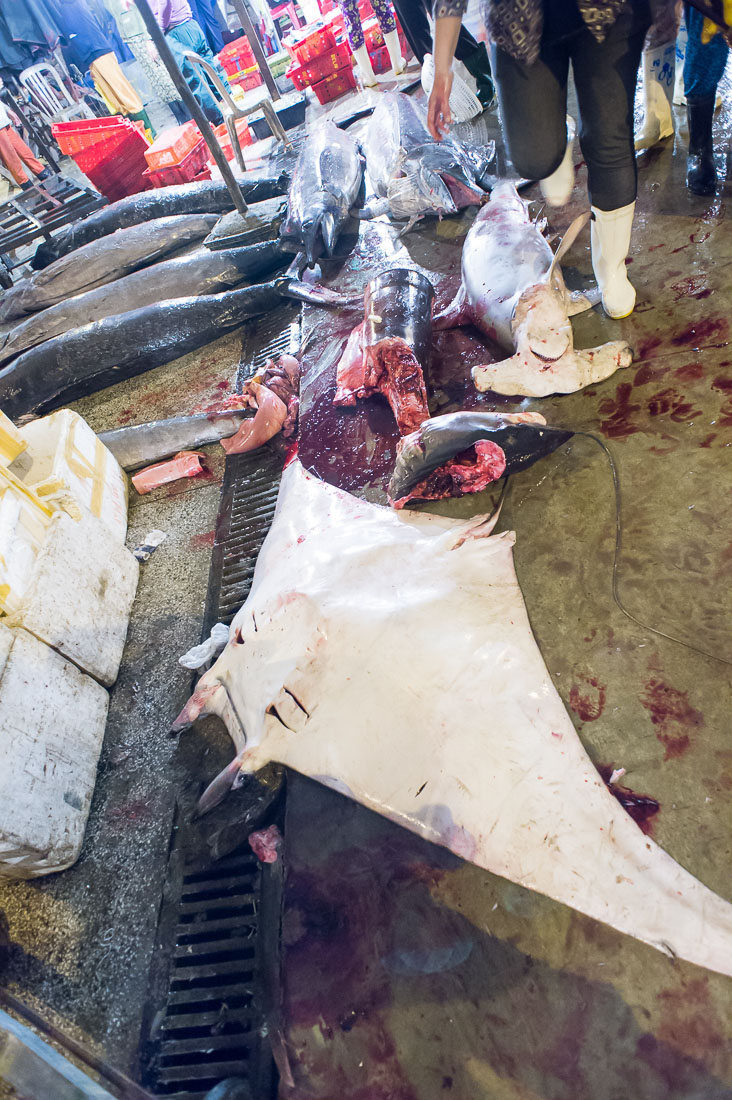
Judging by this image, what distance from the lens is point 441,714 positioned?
1724 mm

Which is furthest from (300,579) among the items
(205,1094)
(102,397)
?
(102,397)

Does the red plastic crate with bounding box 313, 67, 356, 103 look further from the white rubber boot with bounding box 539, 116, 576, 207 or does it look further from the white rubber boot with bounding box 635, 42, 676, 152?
the white rubber boot with bounding box 539, 116, 576, 207

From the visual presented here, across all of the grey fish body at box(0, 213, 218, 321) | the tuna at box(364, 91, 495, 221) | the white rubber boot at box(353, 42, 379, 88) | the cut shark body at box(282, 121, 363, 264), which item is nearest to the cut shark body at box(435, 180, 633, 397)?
the tuna at box(364, 91, 495, 221)

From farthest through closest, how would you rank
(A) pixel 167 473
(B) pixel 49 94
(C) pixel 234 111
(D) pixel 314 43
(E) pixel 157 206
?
(B) pixel 49 94 → (D) pixel 314 43 → (E) pixel 157 206 → (C) pixel 234 111 → (A) pixel 167 473

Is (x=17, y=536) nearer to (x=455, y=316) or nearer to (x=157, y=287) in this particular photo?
(x=455, y=316)

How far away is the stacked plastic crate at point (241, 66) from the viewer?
436 inches

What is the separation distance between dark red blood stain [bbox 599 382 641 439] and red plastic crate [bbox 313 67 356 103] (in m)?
8.64

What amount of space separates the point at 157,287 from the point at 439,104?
11.1 feet

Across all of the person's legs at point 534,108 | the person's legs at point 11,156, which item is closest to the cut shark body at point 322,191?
the person's legs at point 534,108

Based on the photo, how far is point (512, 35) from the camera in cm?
240

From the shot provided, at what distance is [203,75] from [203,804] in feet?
42.4

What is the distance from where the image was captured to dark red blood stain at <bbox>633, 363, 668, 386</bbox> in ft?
9.14

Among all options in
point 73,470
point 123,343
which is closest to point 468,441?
point 73,470

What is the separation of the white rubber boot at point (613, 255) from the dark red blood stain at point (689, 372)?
0.58 m
